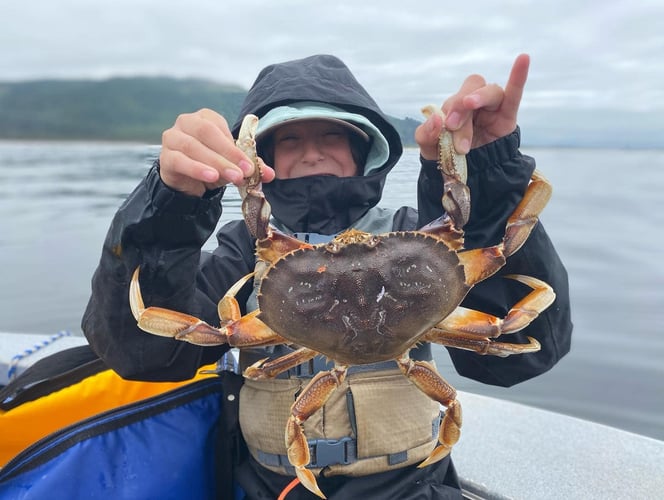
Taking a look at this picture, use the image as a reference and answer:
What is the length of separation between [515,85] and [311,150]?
100 centimetres

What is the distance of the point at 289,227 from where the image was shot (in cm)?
221

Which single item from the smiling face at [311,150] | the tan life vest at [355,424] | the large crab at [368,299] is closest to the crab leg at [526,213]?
the large crab at [368,299]

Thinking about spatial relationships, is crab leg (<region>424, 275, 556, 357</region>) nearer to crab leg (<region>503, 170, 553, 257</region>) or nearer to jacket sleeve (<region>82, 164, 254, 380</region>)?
crab leg (<region>503, 170, 553, 257</region>)

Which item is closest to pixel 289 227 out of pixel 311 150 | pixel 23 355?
pixel 311 150

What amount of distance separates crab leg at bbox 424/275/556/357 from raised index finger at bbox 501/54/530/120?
565mm

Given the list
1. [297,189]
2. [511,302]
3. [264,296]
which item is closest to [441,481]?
[511,302]

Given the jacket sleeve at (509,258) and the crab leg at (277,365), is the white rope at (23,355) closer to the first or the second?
the crab leg at (277,365)

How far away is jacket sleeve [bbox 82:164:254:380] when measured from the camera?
156cm

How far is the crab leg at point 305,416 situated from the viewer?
1.63 metres

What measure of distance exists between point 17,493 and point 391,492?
3.95ft

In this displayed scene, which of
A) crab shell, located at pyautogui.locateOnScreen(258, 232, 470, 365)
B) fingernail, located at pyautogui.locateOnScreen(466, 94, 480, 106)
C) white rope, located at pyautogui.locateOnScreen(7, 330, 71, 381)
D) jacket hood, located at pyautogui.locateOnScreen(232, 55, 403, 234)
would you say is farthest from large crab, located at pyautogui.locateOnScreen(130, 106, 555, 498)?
white rope, located at pyautogui.locateOnScreen(7, 330, 71, 381)

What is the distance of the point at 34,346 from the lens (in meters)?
3.38

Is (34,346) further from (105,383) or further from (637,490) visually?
(637,490)

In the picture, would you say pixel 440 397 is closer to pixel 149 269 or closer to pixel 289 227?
pixel 289 227
